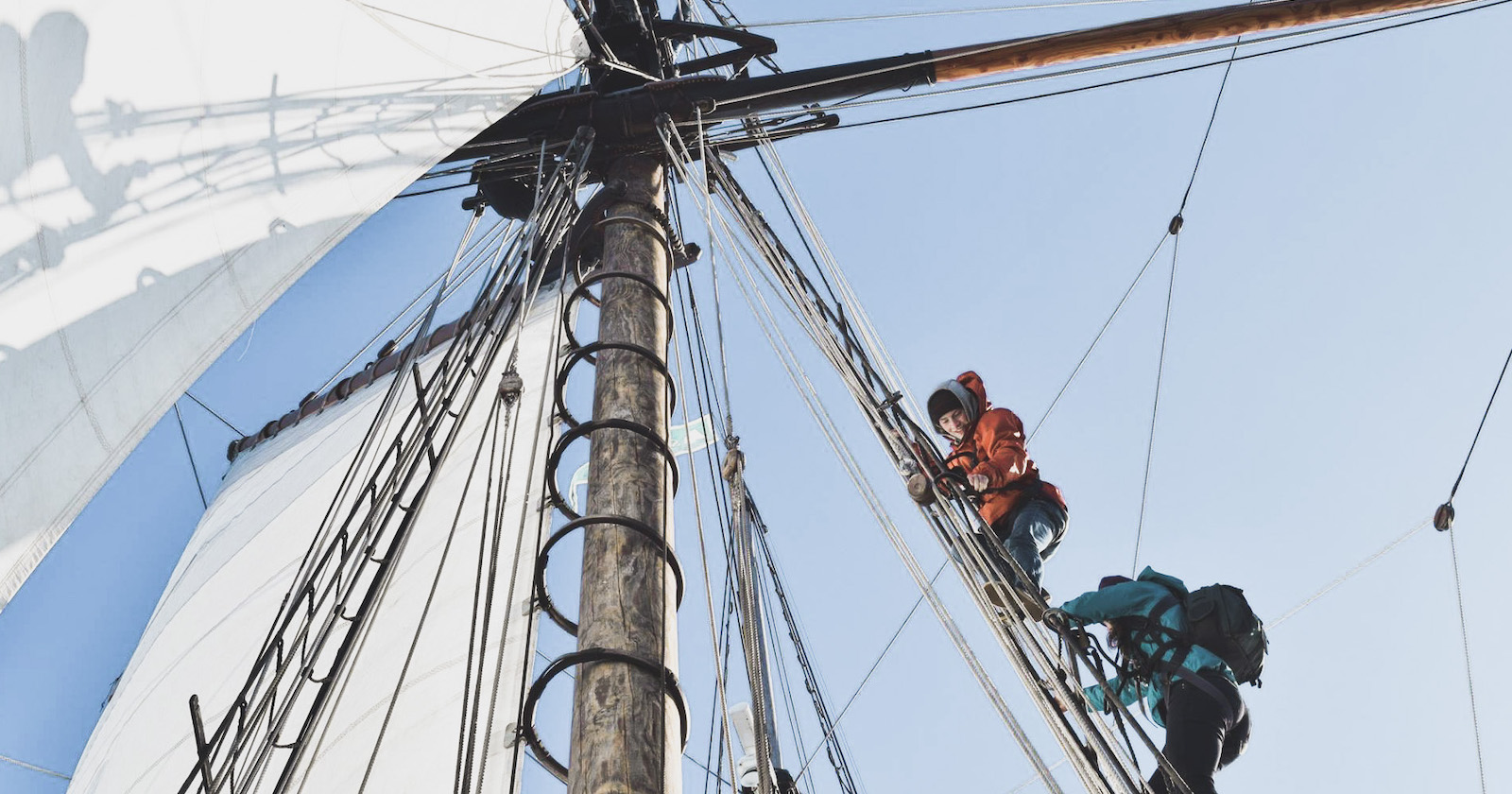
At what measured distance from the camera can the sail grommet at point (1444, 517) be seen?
15.6 ft

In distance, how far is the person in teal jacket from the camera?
3.35 meters

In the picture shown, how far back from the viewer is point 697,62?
20.7 feet

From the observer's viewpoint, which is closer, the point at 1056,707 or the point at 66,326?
the point at 66,326

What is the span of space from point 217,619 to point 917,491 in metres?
5.27

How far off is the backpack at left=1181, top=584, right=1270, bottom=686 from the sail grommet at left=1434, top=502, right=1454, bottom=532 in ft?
5.73

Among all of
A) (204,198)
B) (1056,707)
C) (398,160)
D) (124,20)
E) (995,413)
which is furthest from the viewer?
(995,413)

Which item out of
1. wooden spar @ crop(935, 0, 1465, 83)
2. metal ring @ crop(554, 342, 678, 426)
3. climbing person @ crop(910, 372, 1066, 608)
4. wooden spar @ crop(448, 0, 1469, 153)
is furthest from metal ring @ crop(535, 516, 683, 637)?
wooden spar @ crop(935, 0, 1465, 83)

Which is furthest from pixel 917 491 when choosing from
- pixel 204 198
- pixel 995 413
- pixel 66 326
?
pixel 66 326

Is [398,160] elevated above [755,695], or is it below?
above

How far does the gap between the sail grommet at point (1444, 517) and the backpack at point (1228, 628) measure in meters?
1.75

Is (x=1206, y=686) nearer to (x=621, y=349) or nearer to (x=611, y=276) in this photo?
A: (x=621, y=349)

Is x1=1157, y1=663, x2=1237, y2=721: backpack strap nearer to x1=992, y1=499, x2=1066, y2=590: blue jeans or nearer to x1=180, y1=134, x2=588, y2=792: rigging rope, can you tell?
x1=992, y1=499, x2=1066, y2=590: blue jeans

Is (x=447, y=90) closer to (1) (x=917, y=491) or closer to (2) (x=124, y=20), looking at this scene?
(2) (x=124, y=20)

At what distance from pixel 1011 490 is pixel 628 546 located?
1931 mm
